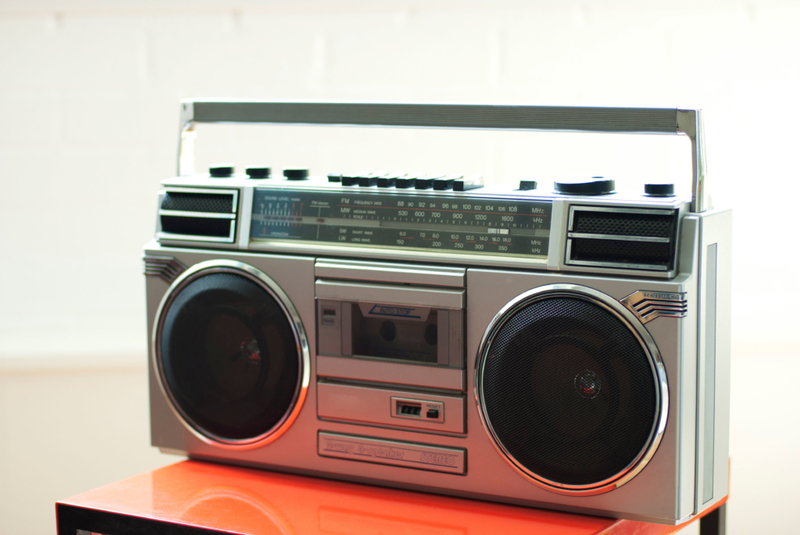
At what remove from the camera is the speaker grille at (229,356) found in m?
0.94

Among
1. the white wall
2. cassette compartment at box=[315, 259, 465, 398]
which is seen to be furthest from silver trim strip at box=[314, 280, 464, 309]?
the white wall

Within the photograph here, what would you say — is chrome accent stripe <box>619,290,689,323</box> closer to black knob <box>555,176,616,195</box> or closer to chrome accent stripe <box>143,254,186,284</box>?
black knob <box>555,176,616,195</box>

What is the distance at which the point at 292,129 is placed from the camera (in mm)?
1630

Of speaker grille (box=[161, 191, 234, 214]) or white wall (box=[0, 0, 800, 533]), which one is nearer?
speaker grille (box=[161, 191, 234, 214])

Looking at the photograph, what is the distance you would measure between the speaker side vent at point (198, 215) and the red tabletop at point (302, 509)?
0.27 m

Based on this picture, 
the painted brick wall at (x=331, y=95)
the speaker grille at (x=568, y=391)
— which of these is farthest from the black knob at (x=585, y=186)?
the painted brick wall at (x=331, y=95)

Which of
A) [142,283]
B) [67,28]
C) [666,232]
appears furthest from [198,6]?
[666,232]

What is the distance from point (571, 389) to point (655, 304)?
11 centimetres

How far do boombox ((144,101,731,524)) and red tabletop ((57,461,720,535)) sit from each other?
2cm

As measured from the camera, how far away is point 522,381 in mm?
831

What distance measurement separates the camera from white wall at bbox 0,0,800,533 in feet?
5.01

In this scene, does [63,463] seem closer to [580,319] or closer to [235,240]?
[235,240]

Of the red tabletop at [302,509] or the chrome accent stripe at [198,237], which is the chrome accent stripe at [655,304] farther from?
the chrome accent stripe at [198,237]

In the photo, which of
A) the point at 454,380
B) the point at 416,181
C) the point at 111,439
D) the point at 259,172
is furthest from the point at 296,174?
the point at 111,439
